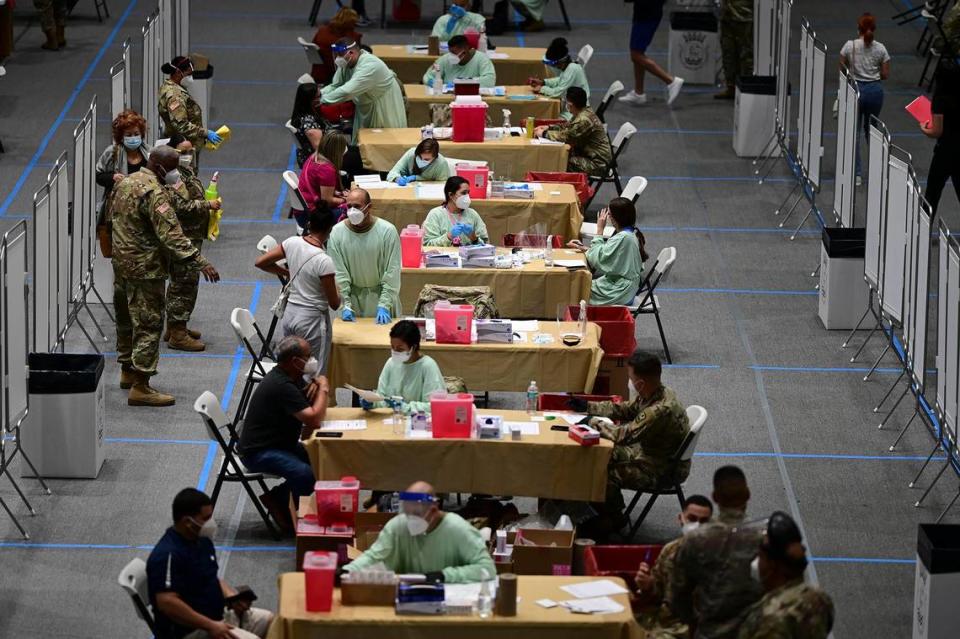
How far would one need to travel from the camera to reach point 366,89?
573 inches

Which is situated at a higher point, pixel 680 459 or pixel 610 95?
pixel 610 95

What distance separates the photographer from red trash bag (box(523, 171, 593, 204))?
46.3 feet

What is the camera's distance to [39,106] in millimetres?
17859

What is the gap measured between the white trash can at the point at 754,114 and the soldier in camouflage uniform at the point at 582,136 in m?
2.30

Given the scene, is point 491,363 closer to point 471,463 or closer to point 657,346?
point 471,463

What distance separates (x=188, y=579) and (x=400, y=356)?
2.37 metres

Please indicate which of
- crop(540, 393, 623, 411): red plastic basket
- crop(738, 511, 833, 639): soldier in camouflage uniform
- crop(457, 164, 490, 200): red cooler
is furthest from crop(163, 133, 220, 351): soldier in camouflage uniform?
crop(738, 511, 833, 639): soldier in camouflage uniform

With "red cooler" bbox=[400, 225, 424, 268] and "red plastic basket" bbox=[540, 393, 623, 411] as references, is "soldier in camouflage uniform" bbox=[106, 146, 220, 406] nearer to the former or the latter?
"red cooler" bbox=[400, 225, 424, 268]

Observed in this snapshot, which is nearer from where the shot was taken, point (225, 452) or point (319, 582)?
point (319, 582)

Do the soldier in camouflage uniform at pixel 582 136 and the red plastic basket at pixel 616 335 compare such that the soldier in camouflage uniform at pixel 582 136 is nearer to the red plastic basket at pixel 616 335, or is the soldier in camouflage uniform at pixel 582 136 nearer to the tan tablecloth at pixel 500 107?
the tan tablecloth at pixel 500 107

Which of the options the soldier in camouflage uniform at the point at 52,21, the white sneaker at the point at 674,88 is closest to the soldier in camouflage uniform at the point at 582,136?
the white sneaker at the point at 674,88

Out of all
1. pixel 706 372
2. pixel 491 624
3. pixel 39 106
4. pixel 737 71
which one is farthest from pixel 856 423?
pixel 39 106

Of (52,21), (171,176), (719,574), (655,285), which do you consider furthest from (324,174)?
(52,21)

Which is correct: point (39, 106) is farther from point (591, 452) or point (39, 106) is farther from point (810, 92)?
point (591, 452)
